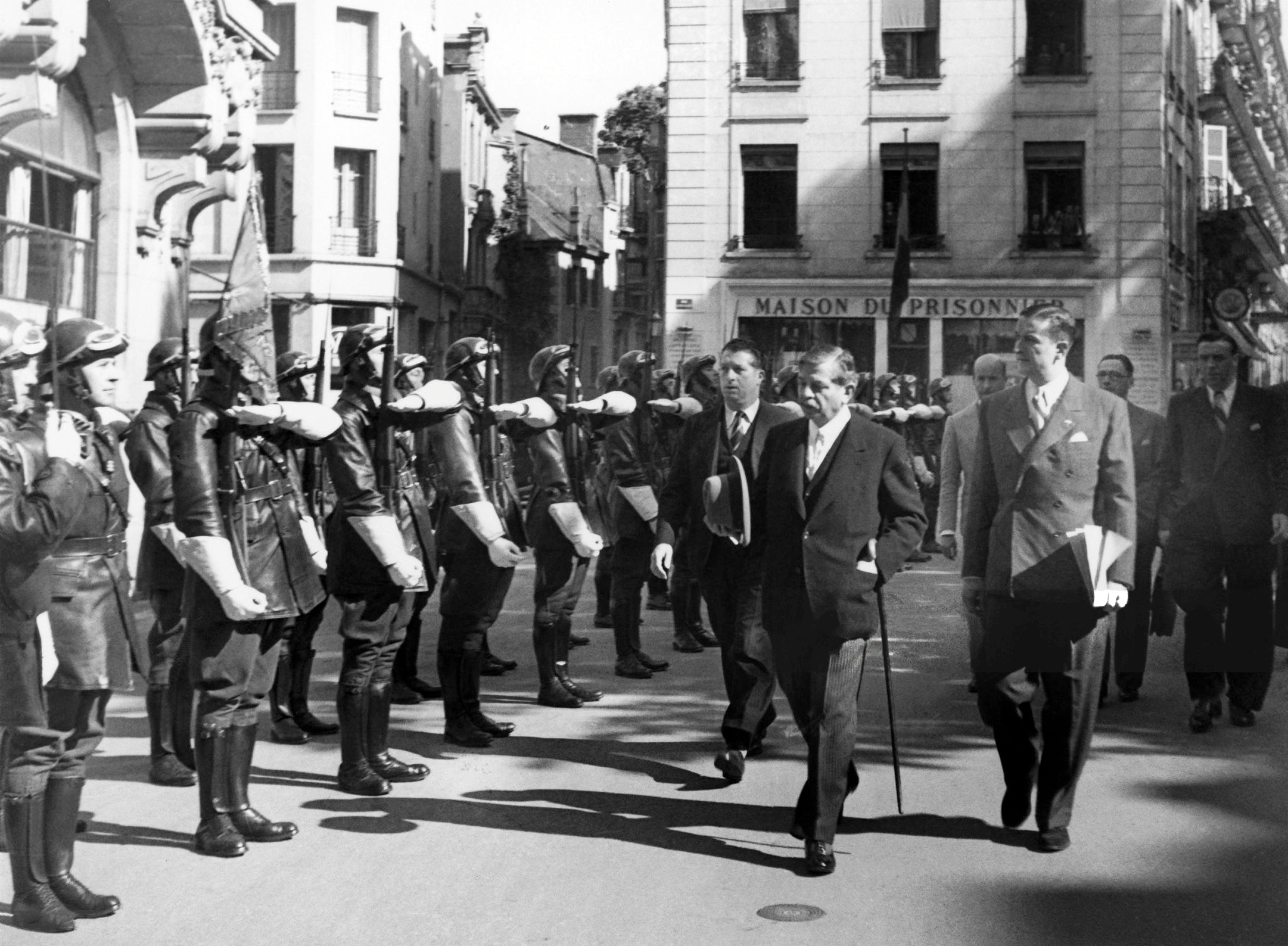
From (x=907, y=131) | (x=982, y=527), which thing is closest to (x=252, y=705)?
(x=982, y=527)

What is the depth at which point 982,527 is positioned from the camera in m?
6.94

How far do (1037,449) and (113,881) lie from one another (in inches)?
142

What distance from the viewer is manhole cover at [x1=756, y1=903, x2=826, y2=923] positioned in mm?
5578

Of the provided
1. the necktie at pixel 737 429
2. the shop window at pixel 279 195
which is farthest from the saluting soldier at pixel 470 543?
the shop window at pixel 279 195

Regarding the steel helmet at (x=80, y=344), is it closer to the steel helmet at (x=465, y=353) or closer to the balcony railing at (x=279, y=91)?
the steel helmet at (x=465, y=353)

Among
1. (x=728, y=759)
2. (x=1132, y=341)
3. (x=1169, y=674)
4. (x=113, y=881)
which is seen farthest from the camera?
(x=1132, y=341)

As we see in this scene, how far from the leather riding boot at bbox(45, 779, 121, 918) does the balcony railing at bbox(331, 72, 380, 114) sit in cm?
2936

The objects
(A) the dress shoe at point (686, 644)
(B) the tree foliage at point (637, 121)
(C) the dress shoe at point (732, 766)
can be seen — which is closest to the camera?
(C) the dress shoe at point (732, 766)

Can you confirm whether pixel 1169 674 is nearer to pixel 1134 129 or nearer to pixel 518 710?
pixel 518 710

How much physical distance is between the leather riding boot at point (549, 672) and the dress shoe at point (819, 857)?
3586mm

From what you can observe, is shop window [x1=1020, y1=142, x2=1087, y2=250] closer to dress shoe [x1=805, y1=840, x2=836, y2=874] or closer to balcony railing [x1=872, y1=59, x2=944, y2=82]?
balcony railing [x1=872, y1=59, x2=944, y2=82]

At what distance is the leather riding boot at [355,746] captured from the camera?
7.41m

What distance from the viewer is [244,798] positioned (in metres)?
6.59

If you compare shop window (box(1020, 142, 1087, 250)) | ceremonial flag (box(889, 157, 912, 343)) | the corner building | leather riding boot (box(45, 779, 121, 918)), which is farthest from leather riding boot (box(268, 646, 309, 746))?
shop window (box(1020, 142, 1087, 250))
